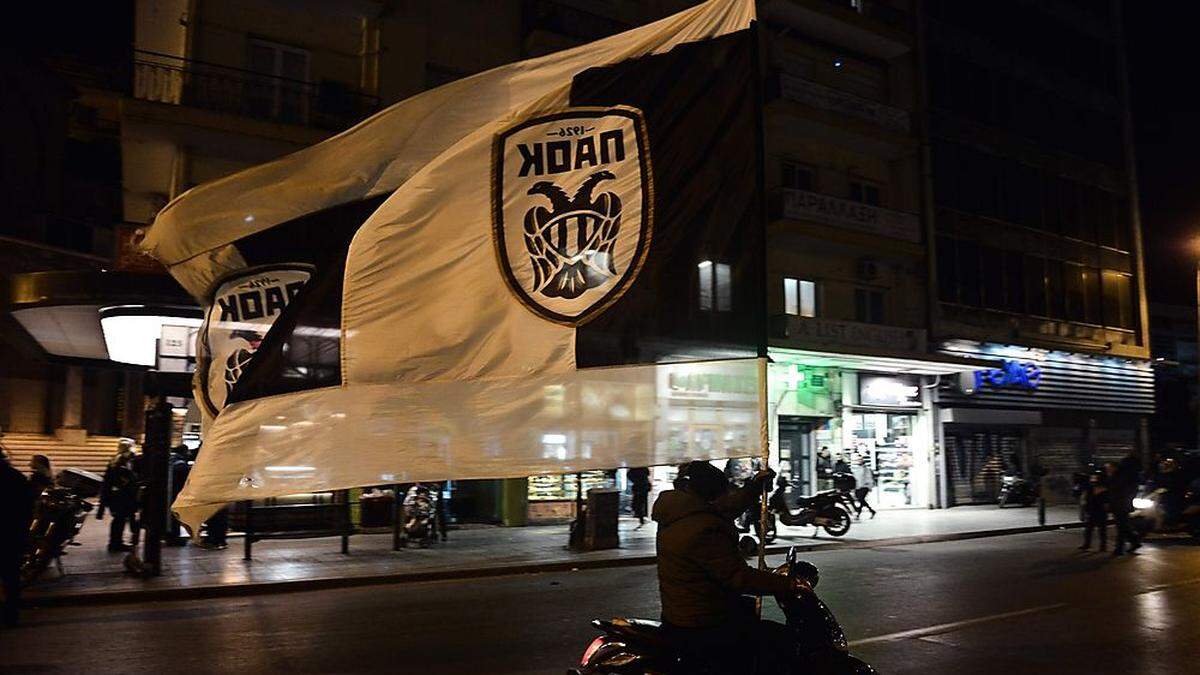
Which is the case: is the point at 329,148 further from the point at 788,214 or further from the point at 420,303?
the point at 788,214

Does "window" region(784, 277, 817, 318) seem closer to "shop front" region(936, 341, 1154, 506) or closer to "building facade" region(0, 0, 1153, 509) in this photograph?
"building facade" region(0, 0, 1153, 509)

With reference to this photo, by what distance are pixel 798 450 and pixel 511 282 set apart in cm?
2293

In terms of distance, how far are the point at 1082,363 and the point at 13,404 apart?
3574 centimetres

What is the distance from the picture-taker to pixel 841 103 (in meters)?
26.6

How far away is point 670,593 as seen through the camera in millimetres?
4566

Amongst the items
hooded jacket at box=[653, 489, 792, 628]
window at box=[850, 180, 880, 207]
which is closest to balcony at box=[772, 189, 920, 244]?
window at box=[850, 180, 880, 207]

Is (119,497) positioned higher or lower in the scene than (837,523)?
higher

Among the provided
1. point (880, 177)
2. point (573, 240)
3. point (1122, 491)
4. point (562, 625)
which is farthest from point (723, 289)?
point (880, 177)

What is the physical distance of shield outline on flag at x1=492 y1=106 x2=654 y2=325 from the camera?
15.3 feet

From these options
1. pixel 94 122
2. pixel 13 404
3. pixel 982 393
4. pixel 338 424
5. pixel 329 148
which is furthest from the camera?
pixel 94 122

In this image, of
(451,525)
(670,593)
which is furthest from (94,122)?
(670,593)

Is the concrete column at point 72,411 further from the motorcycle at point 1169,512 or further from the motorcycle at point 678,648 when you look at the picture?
the motorcycle at point 1169,512

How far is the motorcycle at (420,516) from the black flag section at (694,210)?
533 inches

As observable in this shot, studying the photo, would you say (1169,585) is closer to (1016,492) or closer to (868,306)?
(868,306)
